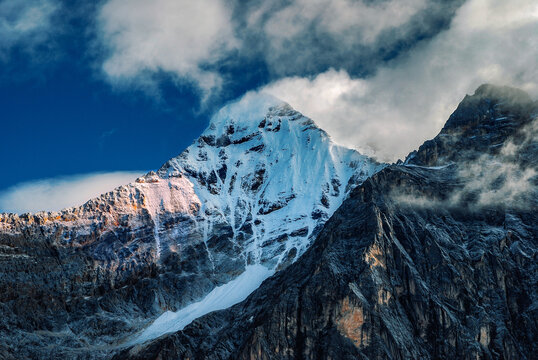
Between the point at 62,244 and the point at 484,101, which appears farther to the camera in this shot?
the point at 62,244

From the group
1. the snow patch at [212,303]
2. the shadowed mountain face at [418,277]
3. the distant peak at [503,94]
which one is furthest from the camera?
the snow patch at [212,303]

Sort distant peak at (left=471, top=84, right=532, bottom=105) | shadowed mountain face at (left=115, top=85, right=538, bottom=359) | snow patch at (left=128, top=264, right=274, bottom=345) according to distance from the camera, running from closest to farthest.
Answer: shadowed mountain face at (left=115, top=85, right=538, bottom=359)
distant peak at (left=471, top=84, right=532, bottom=105)
snow patch at (left=128, top=264, right=274, bottom=345)

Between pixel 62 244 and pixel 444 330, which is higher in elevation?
pixel 62 244

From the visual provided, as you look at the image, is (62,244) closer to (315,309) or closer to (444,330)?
(315,309)

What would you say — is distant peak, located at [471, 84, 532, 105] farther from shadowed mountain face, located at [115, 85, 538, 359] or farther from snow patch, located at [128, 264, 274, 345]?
snow patch, located at [128, 264, 274, 345]

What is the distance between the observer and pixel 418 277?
12638 centimetres

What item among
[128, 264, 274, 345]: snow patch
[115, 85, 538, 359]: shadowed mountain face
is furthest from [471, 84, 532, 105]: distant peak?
[128, 264, 274, 345]: snow patch

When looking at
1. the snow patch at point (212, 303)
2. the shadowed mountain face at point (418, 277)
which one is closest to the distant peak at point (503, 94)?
the shadowed mountain face at point (418, 277)

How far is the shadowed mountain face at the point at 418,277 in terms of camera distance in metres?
116

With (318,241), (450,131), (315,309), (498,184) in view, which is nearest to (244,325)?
(315,309)

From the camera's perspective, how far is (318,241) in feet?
496

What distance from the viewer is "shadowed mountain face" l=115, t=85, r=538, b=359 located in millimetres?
116312

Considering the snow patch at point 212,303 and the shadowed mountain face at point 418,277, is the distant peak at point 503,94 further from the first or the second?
the snow patch at point 212,303

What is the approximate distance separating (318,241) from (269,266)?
49113 mm
